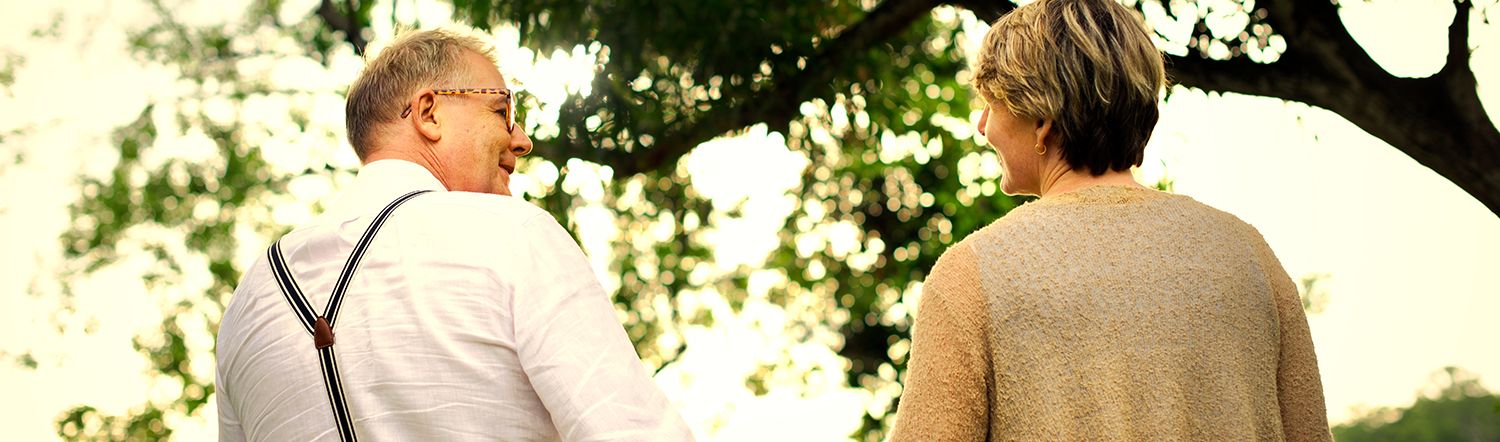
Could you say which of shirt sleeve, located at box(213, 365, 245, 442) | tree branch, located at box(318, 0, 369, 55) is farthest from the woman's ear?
tree branch, located at box(318, 0, 369, 55)

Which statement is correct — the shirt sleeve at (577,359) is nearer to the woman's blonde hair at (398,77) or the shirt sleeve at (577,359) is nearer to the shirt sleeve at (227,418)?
the woman's blonde hair at (398,77)

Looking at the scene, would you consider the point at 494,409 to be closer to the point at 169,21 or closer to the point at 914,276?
the point at 914,276

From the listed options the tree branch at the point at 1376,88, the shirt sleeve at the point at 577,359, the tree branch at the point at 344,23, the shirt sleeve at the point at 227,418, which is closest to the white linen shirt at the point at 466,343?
the shirt sleeve at the point at 577,359

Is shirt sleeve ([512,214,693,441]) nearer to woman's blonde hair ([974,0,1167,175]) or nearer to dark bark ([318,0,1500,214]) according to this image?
woman's blonde hair ([974,0,1167,175])

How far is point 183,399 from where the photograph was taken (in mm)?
11391

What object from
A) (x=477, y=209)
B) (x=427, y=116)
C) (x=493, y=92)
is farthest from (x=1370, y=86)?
(x=477, y=209)

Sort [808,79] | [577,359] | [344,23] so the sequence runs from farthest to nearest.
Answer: [344,23] < [808,79] < [577,359]

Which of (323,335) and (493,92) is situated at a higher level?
(493,92)

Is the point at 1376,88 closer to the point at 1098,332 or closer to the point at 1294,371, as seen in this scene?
the point at 1294,371

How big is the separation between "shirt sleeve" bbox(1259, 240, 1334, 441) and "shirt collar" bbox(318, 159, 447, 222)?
1186 millimetres

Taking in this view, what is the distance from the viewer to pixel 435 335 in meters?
1.65

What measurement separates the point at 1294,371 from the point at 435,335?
1179 millimetres

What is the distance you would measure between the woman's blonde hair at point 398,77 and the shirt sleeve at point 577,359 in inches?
17.2

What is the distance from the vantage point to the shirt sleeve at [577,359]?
1614mm
